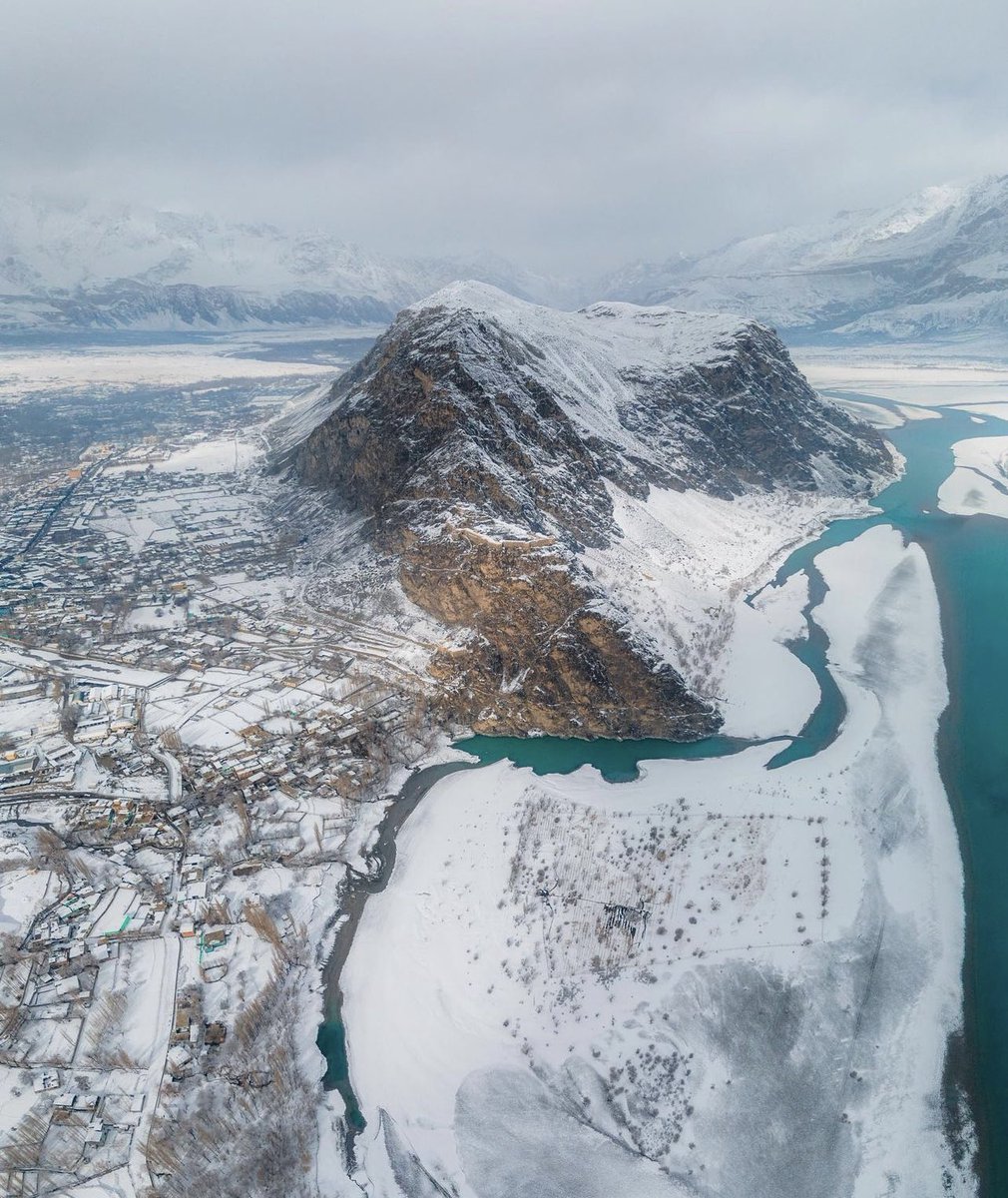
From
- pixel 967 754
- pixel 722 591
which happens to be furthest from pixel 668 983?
pixel 722 591

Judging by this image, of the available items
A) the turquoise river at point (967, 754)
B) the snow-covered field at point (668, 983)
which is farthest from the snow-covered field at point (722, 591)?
the snow-covered field at point (668, 983)

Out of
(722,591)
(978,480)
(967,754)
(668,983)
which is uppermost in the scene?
(978,480)

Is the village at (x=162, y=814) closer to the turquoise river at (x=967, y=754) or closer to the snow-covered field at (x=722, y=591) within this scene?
the turquoise river at (x=967, y=754)

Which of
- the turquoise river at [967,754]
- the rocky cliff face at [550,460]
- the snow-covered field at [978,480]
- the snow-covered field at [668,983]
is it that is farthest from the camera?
the snow-covered field at [978,480]

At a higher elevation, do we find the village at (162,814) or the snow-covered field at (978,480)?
the snow-covered field at (978,480)

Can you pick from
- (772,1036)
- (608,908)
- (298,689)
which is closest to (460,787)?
(608,908)

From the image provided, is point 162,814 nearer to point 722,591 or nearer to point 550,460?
point 550,460
